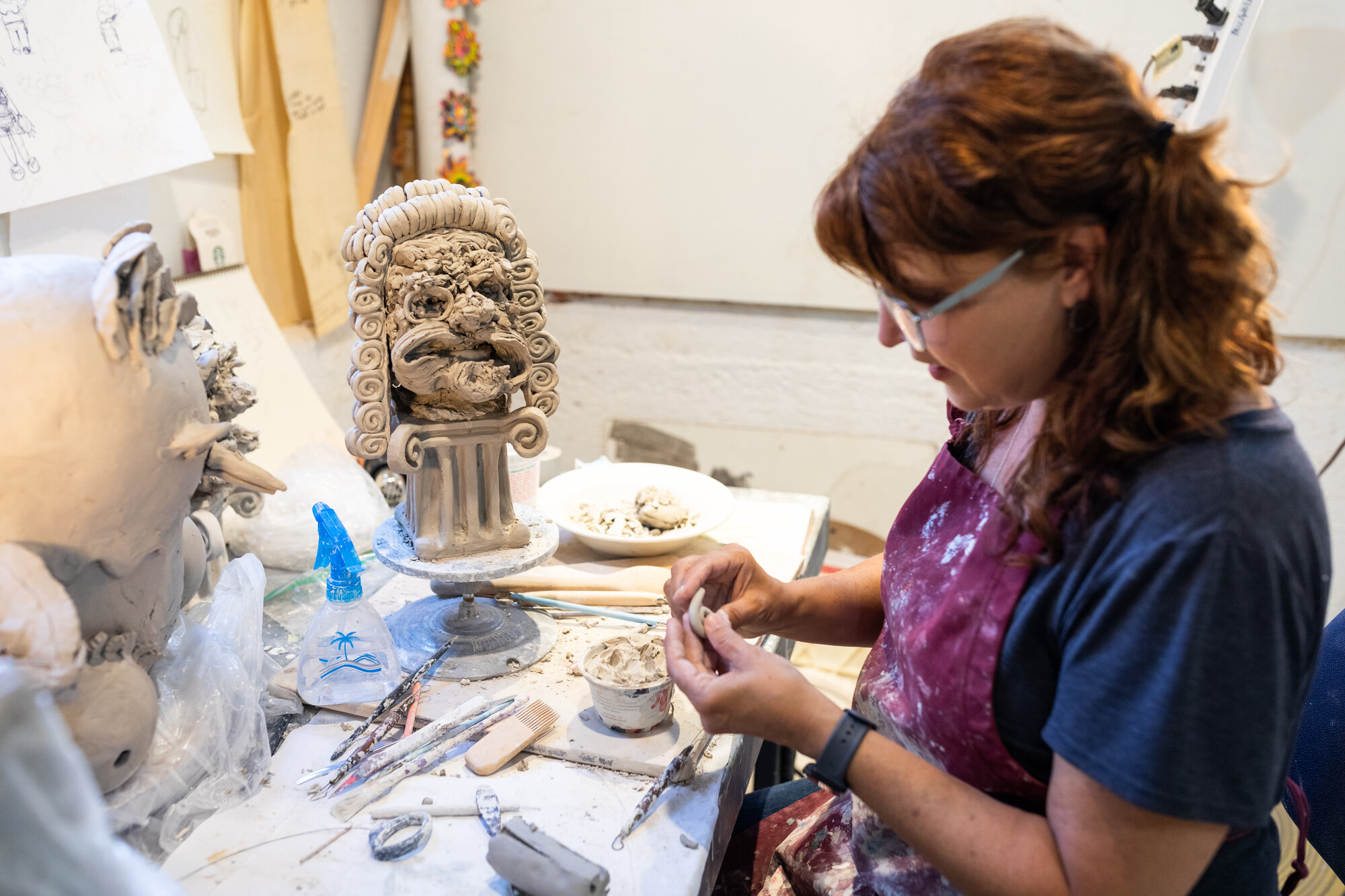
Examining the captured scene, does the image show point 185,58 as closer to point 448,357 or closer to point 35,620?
point 448,357

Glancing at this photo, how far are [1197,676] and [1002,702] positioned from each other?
8.9 inches

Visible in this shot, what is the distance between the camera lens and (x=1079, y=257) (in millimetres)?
896

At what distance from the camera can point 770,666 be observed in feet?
3.63

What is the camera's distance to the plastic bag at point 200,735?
1.11m

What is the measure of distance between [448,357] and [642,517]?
2.10 feet

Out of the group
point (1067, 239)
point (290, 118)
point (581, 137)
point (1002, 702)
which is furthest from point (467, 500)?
point (581, 137)

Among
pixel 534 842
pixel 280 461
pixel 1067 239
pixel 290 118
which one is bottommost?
pixel 280 461

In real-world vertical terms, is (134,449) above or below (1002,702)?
above

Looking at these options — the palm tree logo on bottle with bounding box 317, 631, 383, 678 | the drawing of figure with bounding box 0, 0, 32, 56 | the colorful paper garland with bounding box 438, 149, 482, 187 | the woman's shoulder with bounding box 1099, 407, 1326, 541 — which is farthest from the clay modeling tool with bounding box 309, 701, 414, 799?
the colorful paper garland with bounding box 438, 149, 482, 187

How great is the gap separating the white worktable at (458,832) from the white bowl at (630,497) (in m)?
0.61

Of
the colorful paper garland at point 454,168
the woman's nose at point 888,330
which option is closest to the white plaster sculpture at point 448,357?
the woman's nose at point 888,330

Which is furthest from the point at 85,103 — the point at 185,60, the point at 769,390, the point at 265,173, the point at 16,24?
the point at 769,390

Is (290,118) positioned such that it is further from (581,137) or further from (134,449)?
(134,449)

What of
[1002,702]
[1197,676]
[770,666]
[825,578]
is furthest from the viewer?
[825,578]
